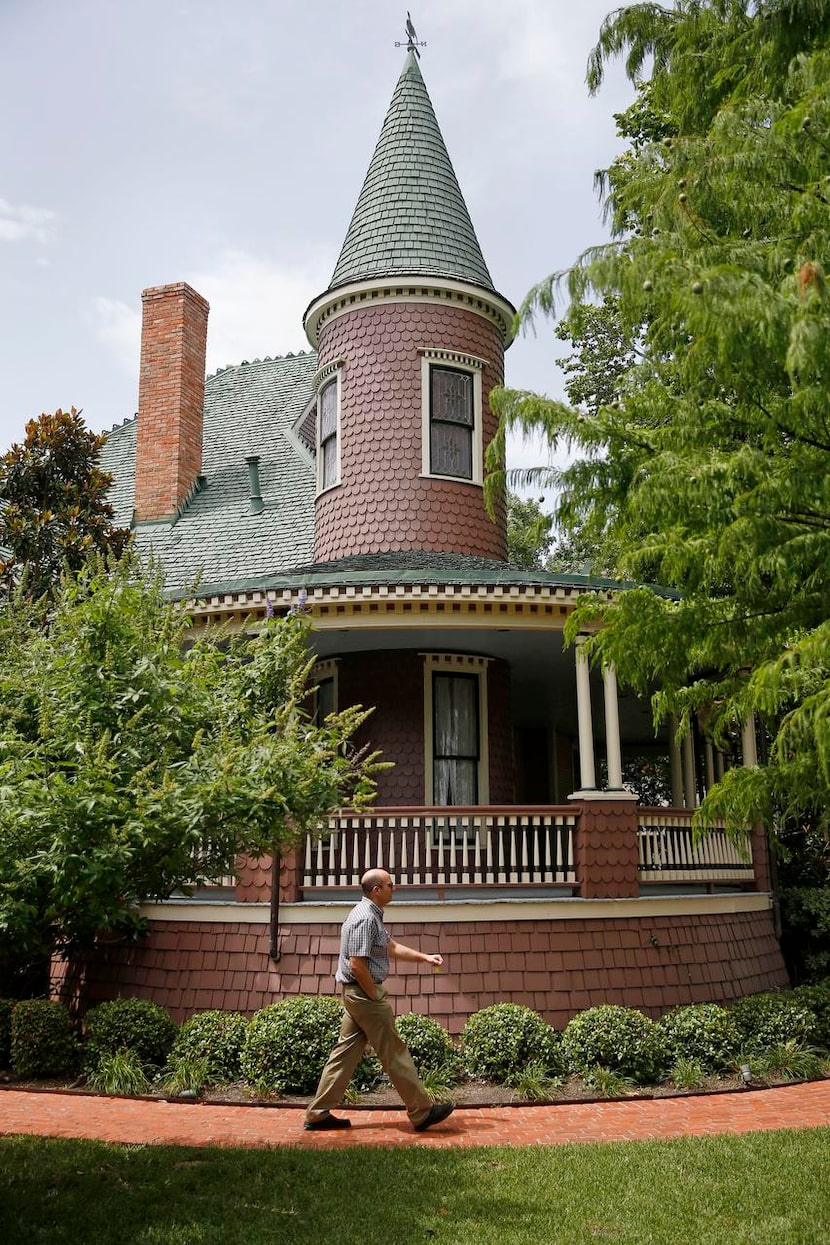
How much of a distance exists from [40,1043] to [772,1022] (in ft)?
22.8

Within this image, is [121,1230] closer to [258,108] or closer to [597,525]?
[597,525]

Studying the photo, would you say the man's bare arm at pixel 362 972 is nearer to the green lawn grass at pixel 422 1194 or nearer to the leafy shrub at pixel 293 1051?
the green lawn grass at pixel 422 1194

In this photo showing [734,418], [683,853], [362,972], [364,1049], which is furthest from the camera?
[683,853]

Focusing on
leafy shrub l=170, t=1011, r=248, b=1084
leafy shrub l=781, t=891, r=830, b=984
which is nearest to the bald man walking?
leafy shrub l=170, t=1011, r=248, b=1084

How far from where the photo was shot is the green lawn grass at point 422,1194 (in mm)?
6238

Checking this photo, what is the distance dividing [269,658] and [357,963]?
2255 mm

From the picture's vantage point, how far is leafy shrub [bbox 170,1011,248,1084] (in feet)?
33.9

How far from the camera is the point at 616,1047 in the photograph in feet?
34.2

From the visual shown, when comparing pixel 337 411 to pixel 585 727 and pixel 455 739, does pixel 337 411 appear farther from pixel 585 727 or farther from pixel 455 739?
pixel 585 727

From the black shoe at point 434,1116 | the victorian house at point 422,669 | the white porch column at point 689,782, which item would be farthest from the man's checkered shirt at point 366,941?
the white porch column at point 689,782

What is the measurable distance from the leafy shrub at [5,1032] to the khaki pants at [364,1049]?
4.14m

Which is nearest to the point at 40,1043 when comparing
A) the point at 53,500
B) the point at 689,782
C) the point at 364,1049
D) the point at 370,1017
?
the point at 364,1049

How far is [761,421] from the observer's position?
20.4ft

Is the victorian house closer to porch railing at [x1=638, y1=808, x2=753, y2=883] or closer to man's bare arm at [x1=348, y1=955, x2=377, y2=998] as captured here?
porch railing at [x1=638, y1=808, x2=753, y2=883]
